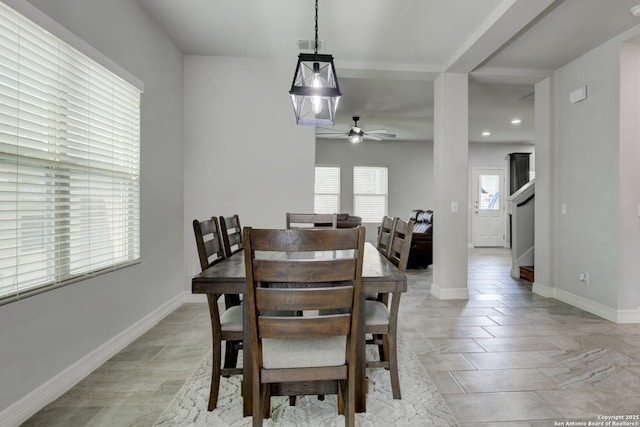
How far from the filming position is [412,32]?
3.02 metres

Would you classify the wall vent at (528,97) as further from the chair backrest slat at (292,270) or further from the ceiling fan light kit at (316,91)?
the chair backrest slat at (292,270)

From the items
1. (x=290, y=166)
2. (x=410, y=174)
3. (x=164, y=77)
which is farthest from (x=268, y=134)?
(x=410, y=174)

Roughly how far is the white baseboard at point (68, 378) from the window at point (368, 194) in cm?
612

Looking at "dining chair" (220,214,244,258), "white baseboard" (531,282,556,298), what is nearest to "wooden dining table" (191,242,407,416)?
"dining chair" (220,214,244,258)

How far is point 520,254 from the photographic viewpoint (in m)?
4.97

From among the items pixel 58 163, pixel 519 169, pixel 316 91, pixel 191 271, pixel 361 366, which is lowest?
pixel 361 366

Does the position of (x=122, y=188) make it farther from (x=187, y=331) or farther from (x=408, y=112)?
(x=408, y=112)

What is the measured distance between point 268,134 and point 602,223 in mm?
3737

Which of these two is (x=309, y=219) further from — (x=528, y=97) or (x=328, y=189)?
(x=328, y=189)

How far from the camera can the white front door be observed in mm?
8578

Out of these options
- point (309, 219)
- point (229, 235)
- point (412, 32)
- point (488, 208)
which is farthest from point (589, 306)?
point (488, 208)

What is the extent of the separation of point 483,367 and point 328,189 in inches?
250

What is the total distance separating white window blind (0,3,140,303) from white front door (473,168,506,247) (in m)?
8.44

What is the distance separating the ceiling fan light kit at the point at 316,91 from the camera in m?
2.02
